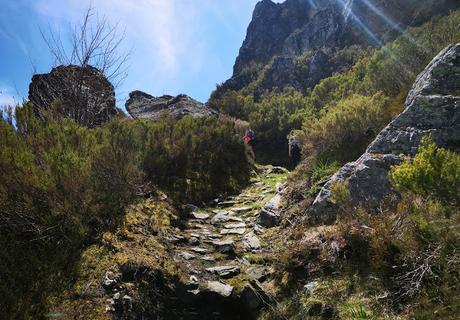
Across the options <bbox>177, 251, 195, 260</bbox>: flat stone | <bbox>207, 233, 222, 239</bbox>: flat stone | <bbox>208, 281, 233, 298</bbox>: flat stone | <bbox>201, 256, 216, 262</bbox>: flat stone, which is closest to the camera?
<bbox>208, 281, 233, 298</bbox>: flat stone

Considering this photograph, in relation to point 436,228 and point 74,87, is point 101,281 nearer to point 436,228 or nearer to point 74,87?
point 436,228

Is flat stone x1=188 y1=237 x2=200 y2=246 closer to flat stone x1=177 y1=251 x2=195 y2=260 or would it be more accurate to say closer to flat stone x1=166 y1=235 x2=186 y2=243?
flat stone x1=166 y1=235 x2=186 y2=243

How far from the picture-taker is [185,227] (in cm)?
742

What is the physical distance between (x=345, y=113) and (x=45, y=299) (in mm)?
7978

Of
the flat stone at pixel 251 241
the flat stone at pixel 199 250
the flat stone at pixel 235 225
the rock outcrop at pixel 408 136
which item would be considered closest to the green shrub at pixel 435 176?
the rock outcrop at pixel 408 136

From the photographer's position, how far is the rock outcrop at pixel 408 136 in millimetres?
5746

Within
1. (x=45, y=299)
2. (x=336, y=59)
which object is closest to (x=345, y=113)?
(x=45, y=299)

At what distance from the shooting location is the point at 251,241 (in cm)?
675

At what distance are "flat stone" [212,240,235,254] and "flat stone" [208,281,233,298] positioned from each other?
1272mm

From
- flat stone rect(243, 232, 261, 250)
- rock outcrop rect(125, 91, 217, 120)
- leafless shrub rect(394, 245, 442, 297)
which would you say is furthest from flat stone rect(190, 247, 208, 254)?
rock outcrop rect(125, 91, 217, 120)

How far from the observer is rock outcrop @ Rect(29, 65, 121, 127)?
29.0 feet

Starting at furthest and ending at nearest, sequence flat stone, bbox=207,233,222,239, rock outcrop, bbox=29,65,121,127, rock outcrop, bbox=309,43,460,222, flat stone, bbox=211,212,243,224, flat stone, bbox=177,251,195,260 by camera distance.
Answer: rock outcrop, bbox=29,65,121,127, flat stone, bbox=211,212,243,224, flat stone, bbox=207,233,222,239, flat stone, bbox=177,251,195,260, rock outcrop, bbox=309,43,460,222

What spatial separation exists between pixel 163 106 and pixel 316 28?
3790 centimetres

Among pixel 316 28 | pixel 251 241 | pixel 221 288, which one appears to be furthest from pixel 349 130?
pixel 316 28
